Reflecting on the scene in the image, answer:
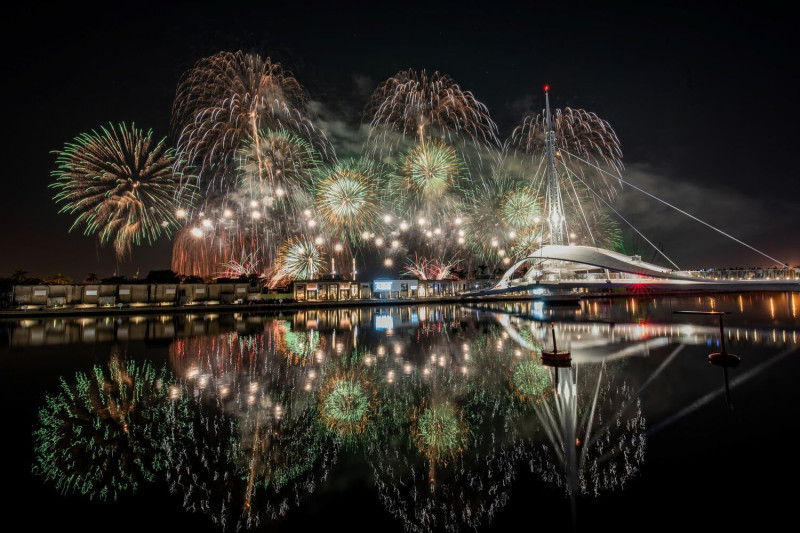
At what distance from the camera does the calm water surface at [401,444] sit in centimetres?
513

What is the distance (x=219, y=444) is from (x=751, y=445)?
34.1 ft

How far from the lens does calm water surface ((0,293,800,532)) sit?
16.8 ft

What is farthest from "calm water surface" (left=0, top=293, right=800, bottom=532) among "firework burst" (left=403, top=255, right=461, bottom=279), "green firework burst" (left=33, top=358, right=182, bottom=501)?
"firework burst" (left=403, top=255, right=461, bottom=279)

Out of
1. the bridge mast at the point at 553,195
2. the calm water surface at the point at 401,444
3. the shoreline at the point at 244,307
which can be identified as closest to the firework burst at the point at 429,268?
the shoreline at the point at 244,307

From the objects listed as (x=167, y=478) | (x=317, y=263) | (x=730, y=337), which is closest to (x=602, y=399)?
(x=167, y=478)

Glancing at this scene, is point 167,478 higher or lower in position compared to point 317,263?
lower

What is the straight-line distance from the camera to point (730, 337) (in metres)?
20.6

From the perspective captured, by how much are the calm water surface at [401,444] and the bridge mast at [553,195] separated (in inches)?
1596

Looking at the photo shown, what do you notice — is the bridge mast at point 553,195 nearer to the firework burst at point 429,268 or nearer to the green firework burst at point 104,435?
the firework burst at point 429,268

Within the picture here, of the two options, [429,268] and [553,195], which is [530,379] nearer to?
[553,195]

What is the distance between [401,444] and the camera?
716 cm

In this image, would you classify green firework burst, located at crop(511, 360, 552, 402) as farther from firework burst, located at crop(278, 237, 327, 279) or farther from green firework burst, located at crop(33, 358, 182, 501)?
firework burst, located at crop(278, 237, 327, 279)

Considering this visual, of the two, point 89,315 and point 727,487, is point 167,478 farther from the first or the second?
point 89,315

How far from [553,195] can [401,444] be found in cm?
5511
